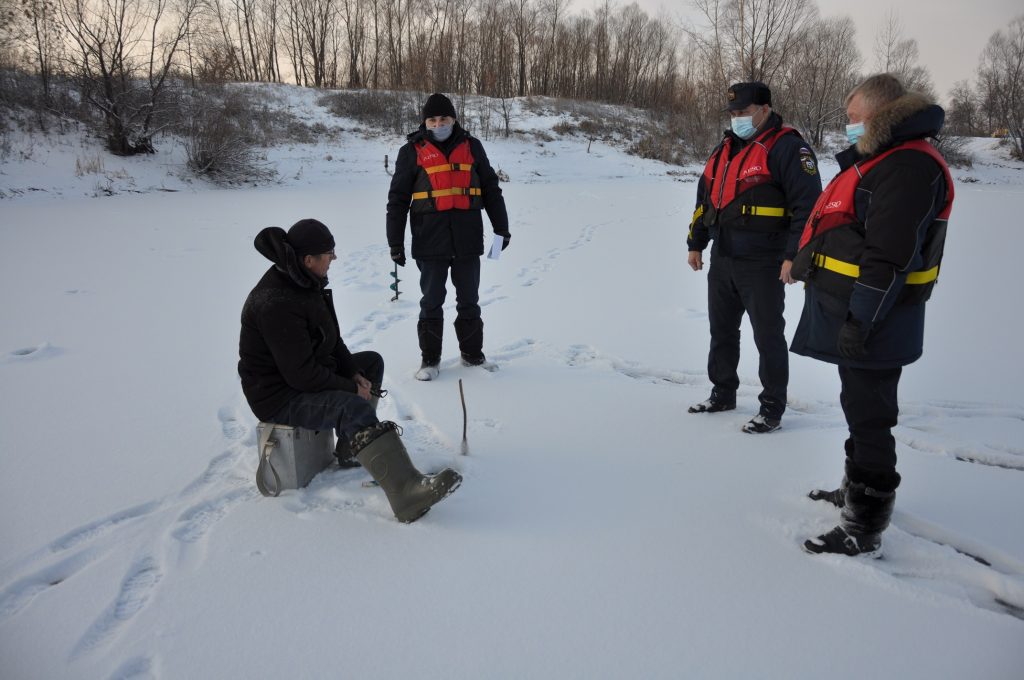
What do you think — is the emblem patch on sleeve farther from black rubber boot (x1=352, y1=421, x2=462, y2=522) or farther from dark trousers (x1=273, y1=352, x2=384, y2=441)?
dark trousers (x1=273, y1=352, x2=384, y2=441)

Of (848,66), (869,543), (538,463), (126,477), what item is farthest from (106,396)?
(848,66)

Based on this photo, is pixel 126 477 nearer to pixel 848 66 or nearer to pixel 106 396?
pixel 106 396

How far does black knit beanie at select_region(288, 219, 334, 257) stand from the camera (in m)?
2.48

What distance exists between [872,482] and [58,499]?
3.31 meters

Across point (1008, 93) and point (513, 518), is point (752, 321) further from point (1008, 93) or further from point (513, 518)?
point (1008, 93)

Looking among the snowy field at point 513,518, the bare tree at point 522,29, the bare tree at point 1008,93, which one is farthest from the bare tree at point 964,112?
the snowy field at point 513,518

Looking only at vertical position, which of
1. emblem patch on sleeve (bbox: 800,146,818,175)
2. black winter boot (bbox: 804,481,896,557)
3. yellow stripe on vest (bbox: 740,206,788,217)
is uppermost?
emblem patch on sleeve (bbox: 800,146,818,175)

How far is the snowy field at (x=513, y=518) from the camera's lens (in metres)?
1.84

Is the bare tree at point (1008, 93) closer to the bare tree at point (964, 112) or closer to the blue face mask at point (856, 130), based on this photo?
the bare tree at point (964, 112)

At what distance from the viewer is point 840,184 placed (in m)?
2.21

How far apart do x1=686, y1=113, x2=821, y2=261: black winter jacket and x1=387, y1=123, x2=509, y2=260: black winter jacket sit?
1.53 meters

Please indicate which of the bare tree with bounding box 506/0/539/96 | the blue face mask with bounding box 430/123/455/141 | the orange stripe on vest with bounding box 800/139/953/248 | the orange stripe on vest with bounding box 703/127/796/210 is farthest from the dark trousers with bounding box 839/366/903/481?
the bare tree with bounding box 506/0/539/96

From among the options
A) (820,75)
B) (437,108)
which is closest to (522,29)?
(820,75)

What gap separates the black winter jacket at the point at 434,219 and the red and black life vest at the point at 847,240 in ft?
7.10
